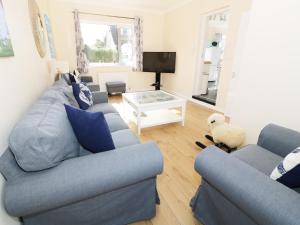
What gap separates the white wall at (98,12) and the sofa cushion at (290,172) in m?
4.97

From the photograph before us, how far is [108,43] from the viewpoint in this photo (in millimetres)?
5203

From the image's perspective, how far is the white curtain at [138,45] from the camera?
16.5ft

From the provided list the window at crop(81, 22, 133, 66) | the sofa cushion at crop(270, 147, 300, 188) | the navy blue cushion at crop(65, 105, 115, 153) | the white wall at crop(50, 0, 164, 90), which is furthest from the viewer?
the window at crop(81, 22, 133, 66)

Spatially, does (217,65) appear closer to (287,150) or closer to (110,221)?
(287,150)

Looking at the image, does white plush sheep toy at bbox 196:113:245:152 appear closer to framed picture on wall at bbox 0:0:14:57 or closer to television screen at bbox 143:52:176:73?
framed picture on wall at bbox 0:0:14:57

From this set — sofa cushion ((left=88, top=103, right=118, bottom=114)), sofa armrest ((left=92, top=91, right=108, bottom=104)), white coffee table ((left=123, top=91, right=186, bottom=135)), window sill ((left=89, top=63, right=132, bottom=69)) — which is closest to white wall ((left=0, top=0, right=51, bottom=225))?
sofa cushion ((left=88, top=103, right=118, bottom=114))

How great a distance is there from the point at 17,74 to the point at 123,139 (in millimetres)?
Answer: 1051

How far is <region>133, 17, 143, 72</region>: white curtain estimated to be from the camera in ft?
16.5

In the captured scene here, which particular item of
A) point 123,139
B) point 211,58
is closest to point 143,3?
point 211,58

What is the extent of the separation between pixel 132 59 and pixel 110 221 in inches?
195

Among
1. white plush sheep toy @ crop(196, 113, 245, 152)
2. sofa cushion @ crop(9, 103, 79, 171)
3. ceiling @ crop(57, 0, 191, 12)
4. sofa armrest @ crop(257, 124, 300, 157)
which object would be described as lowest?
white plush sheep toy @ crop(196, 113, 245, 152)

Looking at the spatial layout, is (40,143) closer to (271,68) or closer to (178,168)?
(178,168)

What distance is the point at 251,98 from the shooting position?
2104 millimetres

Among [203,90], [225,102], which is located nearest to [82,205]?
[225,102]
